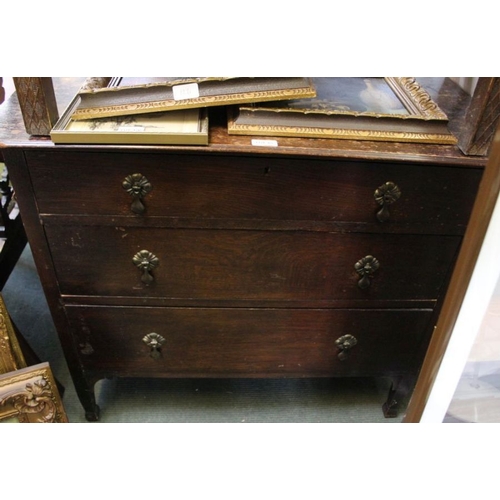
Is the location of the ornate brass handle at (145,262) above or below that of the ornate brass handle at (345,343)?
above

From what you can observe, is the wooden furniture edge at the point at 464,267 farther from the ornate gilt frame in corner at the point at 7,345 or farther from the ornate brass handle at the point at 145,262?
the ornate gilt frame in corner at the point at 7,345

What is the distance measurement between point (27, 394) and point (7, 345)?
123 mm

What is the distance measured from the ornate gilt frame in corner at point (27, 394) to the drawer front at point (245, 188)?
1.16ft

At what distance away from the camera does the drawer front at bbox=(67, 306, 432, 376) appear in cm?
107

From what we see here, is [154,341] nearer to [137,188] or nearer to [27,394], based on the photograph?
[27,394]

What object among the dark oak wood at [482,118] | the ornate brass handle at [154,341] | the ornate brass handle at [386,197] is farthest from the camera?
the ornate brass handle at [154,341]

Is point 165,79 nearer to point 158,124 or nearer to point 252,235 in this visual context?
point 158,124

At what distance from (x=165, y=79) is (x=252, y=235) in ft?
1.10

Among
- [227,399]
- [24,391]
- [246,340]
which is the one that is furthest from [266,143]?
[227,399]

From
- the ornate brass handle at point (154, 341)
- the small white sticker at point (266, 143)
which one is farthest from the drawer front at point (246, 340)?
the small white sticker at point (266, 143)

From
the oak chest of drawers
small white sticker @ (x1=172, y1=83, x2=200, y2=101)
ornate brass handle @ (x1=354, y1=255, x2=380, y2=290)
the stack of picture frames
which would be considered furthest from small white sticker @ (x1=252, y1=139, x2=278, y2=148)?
the stack of picture frames

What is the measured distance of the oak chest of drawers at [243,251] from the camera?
33.7 inches

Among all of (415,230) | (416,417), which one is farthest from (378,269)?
(416,417)

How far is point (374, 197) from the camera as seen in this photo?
0.90 m
